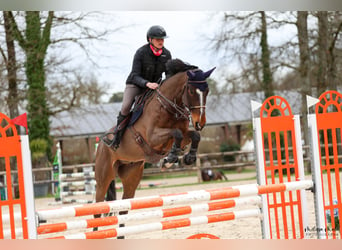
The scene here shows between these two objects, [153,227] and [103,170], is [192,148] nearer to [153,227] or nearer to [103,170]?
[153,227]

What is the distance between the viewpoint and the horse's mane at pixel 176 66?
13.1 ft

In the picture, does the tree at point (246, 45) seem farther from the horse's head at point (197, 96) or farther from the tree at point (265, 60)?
the horse's head at point (197, 96)

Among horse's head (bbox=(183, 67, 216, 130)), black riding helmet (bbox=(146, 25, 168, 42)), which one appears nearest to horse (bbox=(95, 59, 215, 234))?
horse's head (bbox=(183, 67, 216, 130))

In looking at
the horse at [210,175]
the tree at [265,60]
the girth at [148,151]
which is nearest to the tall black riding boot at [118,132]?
the girth at [148,151]

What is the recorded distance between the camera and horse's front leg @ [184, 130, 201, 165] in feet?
11.8

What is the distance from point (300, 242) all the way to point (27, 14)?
10.5 metres

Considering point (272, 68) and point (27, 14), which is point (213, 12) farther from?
point (27, 14)

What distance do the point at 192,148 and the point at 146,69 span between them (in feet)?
2.78

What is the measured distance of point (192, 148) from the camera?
145 inches

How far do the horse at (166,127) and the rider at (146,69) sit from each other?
0.10 meters

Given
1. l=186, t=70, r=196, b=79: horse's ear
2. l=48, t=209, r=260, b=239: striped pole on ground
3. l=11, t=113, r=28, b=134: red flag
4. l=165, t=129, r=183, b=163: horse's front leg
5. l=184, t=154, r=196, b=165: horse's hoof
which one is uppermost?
l=186, t=70, r=196, b=79: horse's ear

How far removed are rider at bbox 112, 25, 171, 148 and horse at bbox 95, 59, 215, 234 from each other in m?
0.10

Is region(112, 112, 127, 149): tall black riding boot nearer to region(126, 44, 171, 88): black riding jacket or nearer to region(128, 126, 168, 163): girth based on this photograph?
region(128, 126, 168, 163): girth

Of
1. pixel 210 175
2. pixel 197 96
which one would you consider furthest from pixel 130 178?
pixel 210 175
